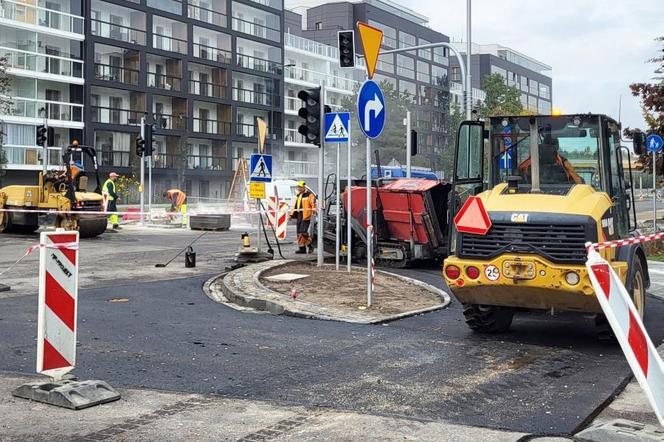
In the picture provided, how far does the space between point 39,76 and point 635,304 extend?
3910cm

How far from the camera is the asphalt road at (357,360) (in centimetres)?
589

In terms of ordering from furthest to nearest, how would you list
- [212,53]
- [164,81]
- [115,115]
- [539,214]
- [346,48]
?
[212,53]
[164,81]
[115,115]
[346,48]
[539,214]

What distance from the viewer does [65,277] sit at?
20.1 ft

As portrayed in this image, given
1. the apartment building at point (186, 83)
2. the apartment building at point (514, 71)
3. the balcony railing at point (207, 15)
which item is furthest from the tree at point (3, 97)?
the apartment building at point (514, 71)

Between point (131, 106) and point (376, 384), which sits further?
point (131, 106)

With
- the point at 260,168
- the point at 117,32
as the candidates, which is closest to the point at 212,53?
the point at 117,32

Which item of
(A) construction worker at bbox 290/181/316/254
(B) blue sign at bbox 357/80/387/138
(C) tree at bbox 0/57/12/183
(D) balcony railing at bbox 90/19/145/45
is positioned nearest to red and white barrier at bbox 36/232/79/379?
(B) blue sign at bbox 357/80/387/138

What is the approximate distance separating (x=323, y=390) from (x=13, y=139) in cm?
3903

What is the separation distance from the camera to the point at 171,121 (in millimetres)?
49719

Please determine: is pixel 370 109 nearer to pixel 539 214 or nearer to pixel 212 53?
pixel 539 214

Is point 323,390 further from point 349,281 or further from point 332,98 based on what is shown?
point 332,98

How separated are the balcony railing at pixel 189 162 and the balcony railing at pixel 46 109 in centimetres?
611

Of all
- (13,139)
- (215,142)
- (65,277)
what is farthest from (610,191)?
(215,142)

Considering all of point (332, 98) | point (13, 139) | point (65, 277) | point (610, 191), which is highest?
point (332, 98)
